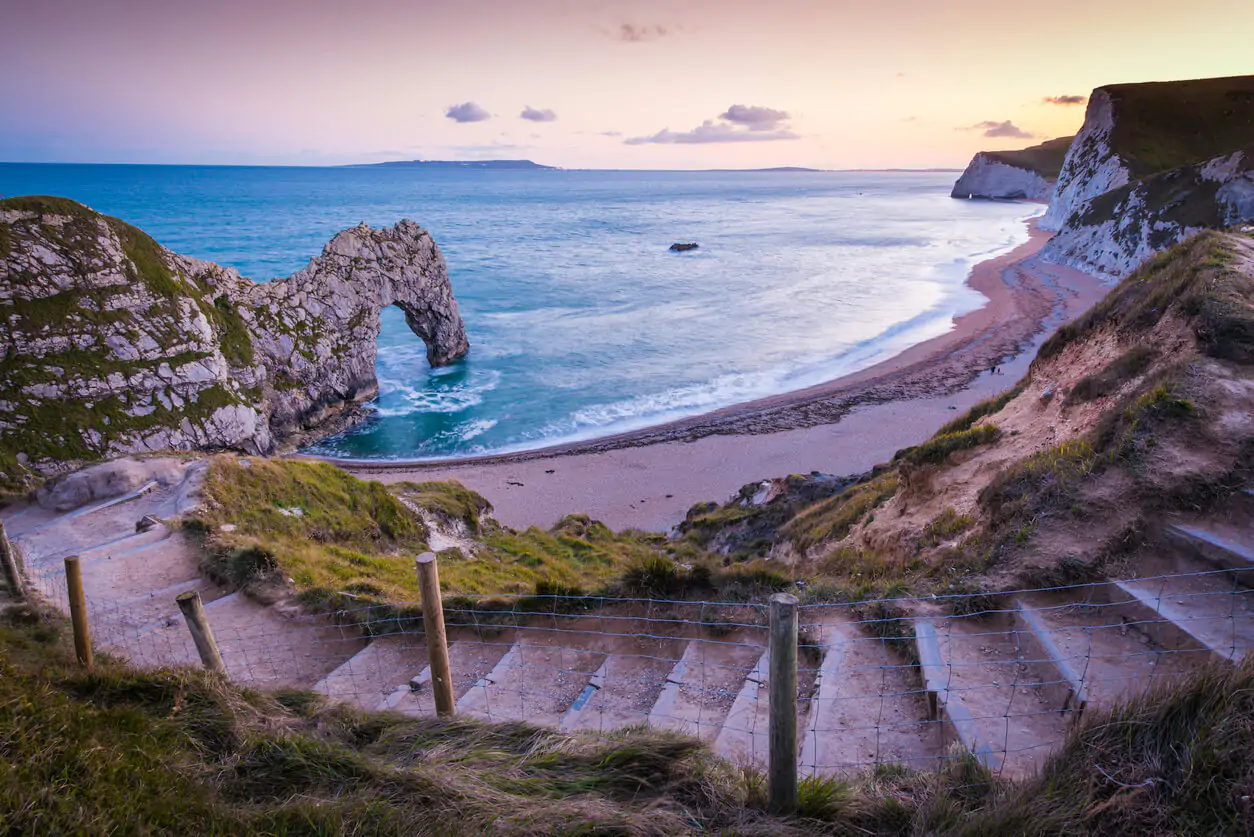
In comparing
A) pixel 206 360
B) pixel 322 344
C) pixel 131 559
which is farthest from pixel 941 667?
pixel 322 344

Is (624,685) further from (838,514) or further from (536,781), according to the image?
(838,514)

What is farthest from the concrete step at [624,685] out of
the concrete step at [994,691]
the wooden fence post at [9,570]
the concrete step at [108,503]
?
the concrete step at [108,503]

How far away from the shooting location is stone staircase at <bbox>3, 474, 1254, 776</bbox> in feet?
16.2

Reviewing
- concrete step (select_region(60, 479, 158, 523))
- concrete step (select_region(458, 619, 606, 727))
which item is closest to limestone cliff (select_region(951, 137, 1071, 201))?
concrete step (select_region(458, 619, 606, 727))

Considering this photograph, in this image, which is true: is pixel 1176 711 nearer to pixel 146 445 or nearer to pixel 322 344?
pixel 146 445

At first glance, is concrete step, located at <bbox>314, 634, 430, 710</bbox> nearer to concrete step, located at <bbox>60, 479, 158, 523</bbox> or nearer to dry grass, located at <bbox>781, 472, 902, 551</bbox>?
concrete step, located at <bbox>60, 479, 158, 523</bbox>

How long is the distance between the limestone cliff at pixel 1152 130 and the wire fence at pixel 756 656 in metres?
75.9

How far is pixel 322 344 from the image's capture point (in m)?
29.9

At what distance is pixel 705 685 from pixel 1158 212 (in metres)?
61.5

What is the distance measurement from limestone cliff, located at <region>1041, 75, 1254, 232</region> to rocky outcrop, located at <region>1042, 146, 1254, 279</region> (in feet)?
30.0

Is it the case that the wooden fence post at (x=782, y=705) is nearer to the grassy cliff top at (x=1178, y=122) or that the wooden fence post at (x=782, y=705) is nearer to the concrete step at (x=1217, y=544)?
the concrete step at (x=1217, y=544)

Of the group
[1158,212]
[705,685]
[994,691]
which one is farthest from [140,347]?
[1158,212]

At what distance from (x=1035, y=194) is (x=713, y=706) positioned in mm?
157872

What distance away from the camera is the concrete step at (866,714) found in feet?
16.0
